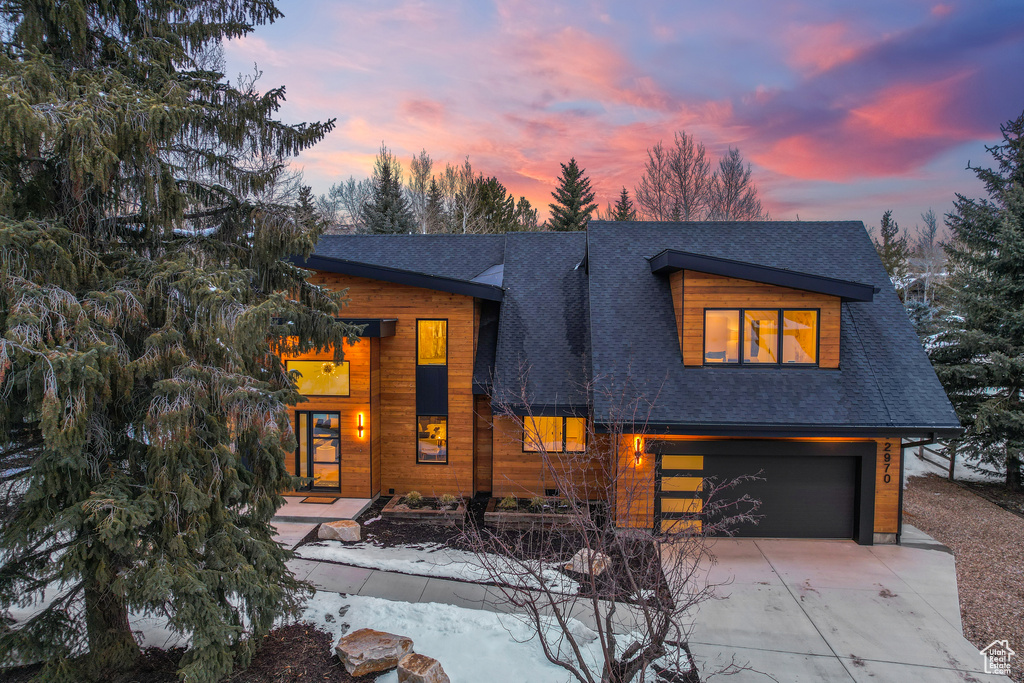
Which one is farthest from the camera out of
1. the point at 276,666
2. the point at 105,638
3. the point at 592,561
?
the point at 276,666

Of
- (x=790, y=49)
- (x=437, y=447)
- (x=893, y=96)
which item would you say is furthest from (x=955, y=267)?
(x=437, y=447)

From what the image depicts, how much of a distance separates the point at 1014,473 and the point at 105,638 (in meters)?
19.6

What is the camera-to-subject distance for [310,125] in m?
6.47

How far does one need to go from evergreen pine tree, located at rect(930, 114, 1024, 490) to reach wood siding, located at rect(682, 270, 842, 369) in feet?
18.3

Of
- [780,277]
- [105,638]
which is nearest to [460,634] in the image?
[105,638]

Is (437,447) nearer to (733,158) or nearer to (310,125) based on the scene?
(310,125)

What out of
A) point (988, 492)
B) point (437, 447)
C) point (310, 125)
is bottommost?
point (988, 492)

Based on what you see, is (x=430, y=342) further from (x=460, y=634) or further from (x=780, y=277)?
(x=780, y=277)

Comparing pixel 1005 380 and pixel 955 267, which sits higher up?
pixel 955 267

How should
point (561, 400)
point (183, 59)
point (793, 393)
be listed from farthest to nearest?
point (561, 400), point (793, 393), point (183, 59)

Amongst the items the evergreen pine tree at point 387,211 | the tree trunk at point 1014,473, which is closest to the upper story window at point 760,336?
the tree trunk at point 1014,473

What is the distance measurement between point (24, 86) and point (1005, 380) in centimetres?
1932

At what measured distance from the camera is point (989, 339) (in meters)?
12.7

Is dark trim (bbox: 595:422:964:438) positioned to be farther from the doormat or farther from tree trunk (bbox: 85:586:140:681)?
tree trunk (bbox: 85:586:140:681)
